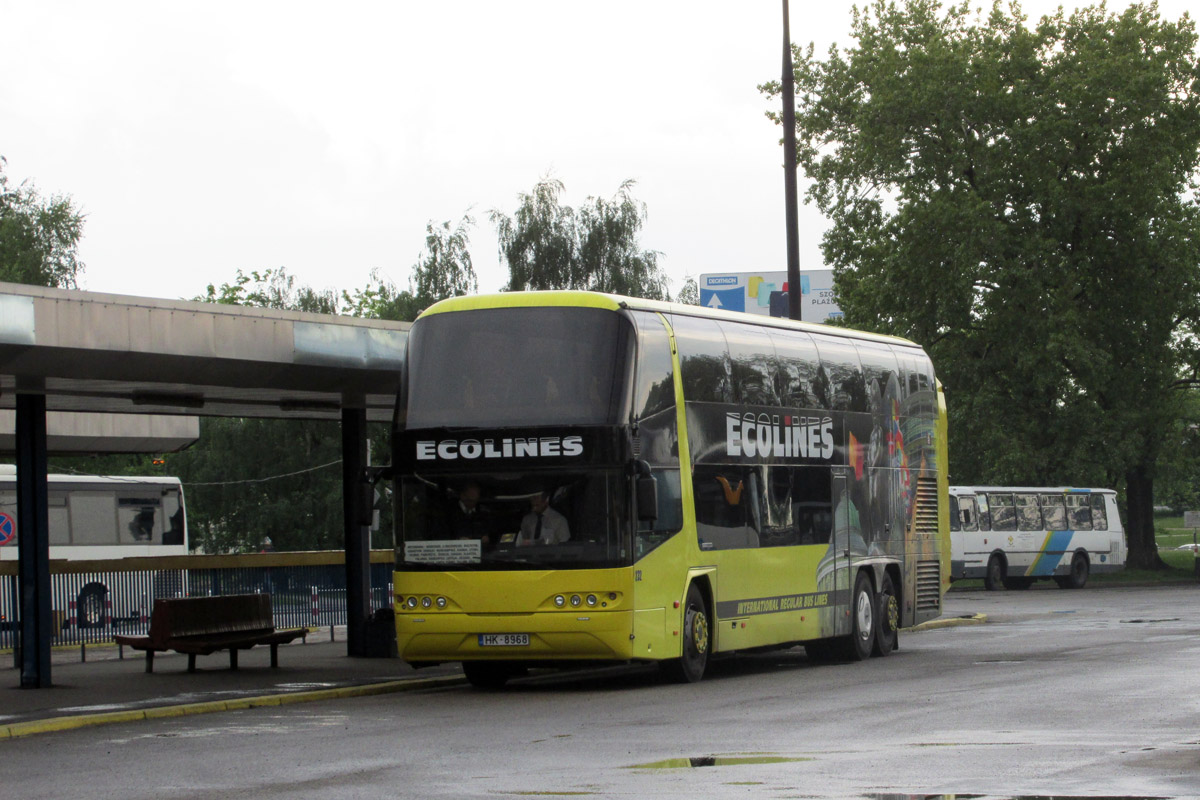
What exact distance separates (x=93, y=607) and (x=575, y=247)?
34135 millimetres

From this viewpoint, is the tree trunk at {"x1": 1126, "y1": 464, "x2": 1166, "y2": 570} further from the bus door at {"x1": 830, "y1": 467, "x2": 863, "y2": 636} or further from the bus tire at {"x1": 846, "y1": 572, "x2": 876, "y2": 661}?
the bus door at {"x1": 830, "y1": 467, "x2": 863, "y2": 636}

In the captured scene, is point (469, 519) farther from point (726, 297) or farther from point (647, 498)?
point (726, 297)

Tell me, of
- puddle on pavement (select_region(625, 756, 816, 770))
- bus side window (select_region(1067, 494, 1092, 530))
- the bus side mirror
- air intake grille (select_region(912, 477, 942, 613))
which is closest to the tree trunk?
bus side window (select_region(1067, 494, 1092, 530))

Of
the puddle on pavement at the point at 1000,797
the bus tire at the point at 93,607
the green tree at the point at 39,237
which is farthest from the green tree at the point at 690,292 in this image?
the puddle on pavement at the point at 1000,797

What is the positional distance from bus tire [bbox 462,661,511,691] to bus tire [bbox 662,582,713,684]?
1783mm

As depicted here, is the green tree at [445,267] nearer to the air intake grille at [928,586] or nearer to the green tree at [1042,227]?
the green tree at [1042,227]

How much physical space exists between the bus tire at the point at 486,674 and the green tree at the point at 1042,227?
32213mm

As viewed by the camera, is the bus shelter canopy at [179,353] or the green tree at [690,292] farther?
the green tree at [690,292]

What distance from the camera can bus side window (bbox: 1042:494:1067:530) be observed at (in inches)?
1970

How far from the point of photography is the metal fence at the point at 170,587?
1027 inches

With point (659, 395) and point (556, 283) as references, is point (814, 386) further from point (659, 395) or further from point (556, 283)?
point (556, 283)

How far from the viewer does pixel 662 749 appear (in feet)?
37.9

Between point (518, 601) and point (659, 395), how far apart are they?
2.43 metres

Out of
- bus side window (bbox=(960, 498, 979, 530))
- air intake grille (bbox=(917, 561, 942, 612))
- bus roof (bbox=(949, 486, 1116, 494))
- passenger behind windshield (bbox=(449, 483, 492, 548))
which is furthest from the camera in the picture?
bus side window (bbox=(960, 498, 979, 530))
